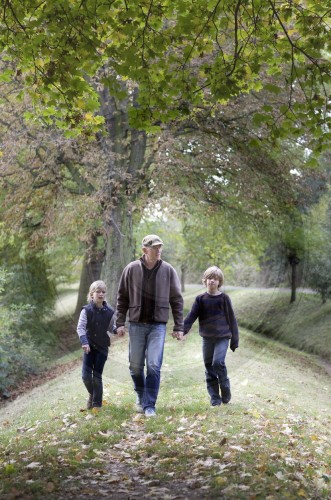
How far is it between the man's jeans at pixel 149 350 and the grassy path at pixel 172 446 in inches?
21.6

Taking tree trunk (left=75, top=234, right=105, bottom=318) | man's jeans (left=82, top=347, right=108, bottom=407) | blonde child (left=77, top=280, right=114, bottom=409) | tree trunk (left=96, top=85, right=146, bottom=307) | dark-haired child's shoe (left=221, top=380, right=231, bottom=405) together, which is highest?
tree trunk (left=96, top=85, right=146, bottom=307)

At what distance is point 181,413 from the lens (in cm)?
899

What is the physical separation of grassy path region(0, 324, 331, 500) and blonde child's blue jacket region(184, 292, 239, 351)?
119cm

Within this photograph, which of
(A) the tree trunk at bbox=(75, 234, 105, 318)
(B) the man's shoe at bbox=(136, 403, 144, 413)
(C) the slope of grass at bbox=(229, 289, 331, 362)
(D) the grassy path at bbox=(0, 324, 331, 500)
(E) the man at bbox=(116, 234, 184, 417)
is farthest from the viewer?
(A) the tree trunk at bbox=(75, 234, 105, 318)

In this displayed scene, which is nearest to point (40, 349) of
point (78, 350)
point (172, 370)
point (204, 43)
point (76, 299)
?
point (78, 350)

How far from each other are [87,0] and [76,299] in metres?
9.38

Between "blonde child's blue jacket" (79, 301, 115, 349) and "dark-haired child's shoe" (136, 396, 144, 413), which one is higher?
"blonde child's blue jacket" (79, 301, 115, 349)

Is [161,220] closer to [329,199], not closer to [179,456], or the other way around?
[329,199]

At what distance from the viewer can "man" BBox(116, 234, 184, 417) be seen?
8336mm

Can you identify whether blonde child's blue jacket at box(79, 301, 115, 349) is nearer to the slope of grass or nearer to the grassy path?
the grassy path

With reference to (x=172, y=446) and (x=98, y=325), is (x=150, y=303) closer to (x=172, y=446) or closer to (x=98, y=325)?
(x=98, y=325)

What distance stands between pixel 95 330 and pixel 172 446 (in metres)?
2.18

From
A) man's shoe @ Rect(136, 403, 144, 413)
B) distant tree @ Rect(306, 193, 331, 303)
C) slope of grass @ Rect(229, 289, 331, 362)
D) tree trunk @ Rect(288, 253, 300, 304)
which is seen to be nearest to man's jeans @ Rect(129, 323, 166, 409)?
man's shoe @ Rect(136, 403, 144, 413)

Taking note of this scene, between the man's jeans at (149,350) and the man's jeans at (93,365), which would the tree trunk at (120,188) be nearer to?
the man's jeans at (93,365)
